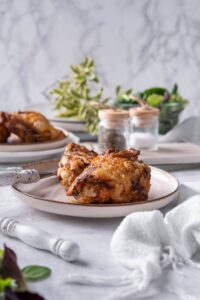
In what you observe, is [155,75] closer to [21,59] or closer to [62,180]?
[21,59]

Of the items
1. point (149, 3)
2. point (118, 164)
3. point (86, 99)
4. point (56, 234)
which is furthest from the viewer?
point (149, 3)

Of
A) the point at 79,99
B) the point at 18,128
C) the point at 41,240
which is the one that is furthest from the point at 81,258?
the point at 79,99

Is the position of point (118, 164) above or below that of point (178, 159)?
above

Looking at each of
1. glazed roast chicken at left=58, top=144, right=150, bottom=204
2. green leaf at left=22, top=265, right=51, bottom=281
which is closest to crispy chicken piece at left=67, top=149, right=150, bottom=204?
glazed roast chicken at left=58, top=144, right=150, bottom=204

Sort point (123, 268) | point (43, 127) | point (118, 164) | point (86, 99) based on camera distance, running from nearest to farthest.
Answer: point (123, 268)
point (118, 164)
point (43, 127)
point (86, 99)

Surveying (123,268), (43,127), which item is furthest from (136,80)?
(123,268)

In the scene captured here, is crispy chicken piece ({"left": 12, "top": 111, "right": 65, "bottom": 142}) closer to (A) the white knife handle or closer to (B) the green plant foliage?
(B) the green plant foliage
